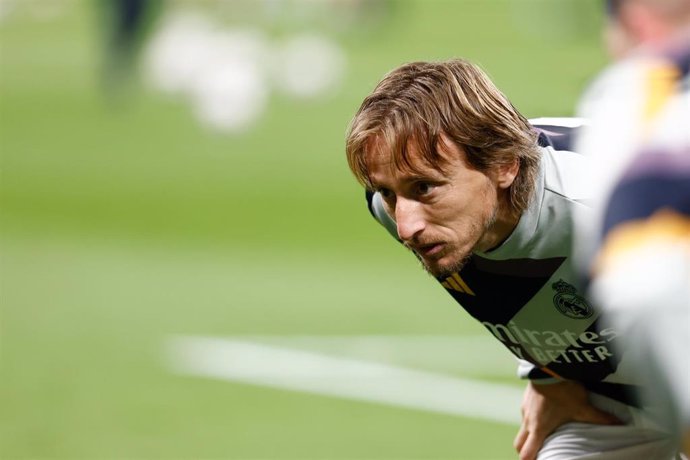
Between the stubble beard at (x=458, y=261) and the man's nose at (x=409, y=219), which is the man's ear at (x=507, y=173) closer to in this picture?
the stubble beard at (x=458, y=261)

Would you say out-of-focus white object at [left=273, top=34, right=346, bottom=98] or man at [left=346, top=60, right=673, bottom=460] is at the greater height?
man at [left=346, top=60, right=673, bottom=460]

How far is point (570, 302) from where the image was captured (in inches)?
118

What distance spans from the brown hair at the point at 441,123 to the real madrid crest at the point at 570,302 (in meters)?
0.23

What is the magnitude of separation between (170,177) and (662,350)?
12708 millimetres

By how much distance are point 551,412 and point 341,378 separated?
181 inches

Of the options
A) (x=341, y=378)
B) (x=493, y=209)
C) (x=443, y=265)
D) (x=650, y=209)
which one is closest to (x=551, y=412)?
(x=493, y=209)

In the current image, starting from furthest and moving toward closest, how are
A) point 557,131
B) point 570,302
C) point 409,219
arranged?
point 557,131, point 570,302, point 409,219

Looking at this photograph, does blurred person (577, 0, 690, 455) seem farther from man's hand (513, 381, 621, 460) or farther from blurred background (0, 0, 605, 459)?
blurred background (0, 0, 605, 459)

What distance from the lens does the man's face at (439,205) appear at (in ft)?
8.45

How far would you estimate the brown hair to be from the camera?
8.73 feet

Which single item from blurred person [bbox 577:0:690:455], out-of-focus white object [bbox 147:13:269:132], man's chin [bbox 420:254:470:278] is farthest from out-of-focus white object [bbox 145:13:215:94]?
blurred person [bbox 577:0:690:455]

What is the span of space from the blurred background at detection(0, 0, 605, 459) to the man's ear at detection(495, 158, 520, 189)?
4.36 meters

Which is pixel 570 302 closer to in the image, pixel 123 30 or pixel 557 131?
pixel 557 131

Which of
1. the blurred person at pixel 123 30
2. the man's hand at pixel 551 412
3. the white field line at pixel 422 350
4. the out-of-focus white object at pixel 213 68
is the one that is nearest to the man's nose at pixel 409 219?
the man's hand at pixel 551 412
